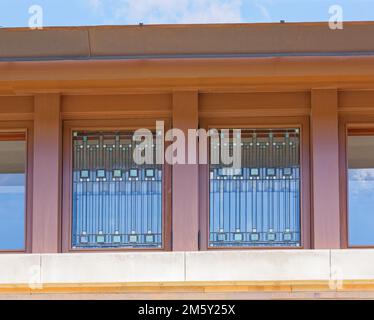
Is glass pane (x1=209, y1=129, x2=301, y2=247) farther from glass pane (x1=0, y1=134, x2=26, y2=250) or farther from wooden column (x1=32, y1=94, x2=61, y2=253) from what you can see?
glass pane (x1=0, y1=134, x2=26, y2=250)

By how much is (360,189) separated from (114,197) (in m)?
2.56

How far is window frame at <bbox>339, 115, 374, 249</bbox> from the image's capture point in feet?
27.3

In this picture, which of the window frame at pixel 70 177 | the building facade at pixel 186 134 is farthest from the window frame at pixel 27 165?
the window frame at pixel 70 177

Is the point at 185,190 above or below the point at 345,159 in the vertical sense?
below

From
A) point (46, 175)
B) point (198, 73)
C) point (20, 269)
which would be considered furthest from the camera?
point (46, 175)

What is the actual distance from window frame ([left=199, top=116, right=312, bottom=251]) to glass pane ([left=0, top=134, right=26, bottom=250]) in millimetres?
1872

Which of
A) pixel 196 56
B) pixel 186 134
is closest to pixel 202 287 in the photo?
pixel 186 134

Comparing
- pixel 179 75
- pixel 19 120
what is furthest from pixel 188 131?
pixel 19 120

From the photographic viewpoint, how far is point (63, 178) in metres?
8.50

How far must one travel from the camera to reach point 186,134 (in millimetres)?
8414

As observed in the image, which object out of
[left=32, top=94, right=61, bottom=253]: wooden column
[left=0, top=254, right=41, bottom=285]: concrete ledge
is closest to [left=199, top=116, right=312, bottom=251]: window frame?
[left=32, top=94, right=61, bottom=253]: wooden column

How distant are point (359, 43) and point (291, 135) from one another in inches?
48.1

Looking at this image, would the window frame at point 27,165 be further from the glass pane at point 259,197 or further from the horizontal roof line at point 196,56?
the glass pane at point 259,197

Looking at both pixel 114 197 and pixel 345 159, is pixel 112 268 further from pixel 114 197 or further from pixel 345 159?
pixel 345 159
